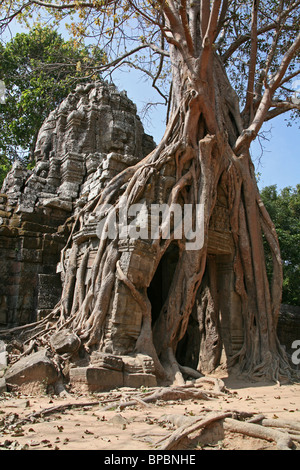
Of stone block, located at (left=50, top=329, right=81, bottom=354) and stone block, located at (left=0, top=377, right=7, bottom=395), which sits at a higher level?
stone block, located at (left=50, top=329, right=81, bottom=354)

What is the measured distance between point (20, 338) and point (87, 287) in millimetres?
1406

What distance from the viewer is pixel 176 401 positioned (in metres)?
4.59

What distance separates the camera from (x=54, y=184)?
898 centimetres

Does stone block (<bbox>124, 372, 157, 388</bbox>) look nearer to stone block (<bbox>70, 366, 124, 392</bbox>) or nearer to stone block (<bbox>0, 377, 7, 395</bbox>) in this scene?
stone block (<bbox>70, 366, 124, 392</bbox>)

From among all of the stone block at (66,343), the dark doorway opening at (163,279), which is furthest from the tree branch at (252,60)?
the stone block at (66,343)

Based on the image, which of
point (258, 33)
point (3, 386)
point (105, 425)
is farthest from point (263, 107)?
point (105, 425)

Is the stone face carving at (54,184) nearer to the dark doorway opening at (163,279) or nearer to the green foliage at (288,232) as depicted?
the dark doorway opening at (163,279)

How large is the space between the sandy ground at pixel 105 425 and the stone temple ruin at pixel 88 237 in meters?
0.83

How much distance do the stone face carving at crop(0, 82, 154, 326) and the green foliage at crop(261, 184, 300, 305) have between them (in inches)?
189

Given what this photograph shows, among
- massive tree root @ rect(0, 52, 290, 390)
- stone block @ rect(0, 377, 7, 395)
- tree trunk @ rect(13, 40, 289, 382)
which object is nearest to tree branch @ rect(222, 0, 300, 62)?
tree trunk @ rect(13, 40, 289, 382)

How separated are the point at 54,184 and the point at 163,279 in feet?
10.4

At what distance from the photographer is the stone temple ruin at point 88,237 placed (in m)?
5.67

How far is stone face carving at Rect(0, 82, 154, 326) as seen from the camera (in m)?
7.40
